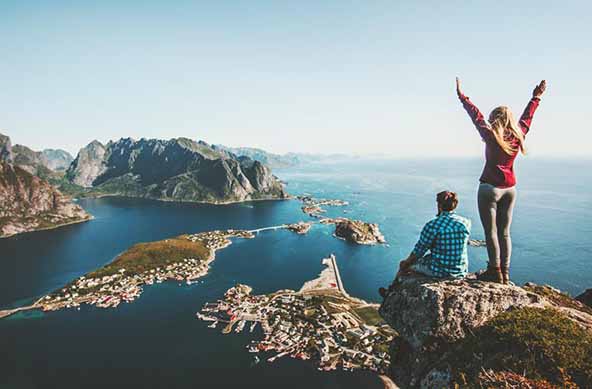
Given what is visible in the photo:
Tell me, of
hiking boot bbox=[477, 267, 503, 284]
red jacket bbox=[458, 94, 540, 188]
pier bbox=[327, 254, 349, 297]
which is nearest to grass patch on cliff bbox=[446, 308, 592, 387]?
hiking boot bbox=[477, 267, 503, 284]

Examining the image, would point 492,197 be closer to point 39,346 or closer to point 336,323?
point 336,323

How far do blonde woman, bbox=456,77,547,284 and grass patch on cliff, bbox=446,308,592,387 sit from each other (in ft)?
4.25

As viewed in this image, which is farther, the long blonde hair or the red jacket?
the red jacket

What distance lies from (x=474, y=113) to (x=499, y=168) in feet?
5.08

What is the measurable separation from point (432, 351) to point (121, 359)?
69.3 m

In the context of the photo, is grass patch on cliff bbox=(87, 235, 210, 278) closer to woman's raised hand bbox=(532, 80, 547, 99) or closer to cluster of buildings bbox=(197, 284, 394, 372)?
cluster of buildings bbox=(197, 284, 394, 372)

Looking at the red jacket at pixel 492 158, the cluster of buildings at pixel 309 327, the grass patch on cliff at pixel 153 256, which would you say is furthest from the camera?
the grass patch on cliff at pixel 153 256

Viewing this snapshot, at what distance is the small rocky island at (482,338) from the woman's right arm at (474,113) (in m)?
4.16

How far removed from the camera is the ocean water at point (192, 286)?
55.8 meters

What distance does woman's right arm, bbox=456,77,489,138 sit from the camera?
797 cm

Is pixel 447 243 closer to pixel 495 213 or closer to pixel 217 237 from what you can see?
pixel 495 213

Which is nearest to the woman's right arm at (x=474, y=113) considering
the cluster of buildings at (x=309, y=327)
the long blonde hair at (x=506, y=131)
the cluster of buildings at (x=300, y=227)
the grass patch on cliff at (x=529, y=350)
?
the long blonde hair at (x=506, y=131)

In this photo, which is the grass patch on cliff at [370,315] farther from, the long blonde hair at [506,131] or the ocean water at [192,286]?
the long blonde hair at [506,131]

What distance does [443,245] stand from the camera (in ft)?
27.7
